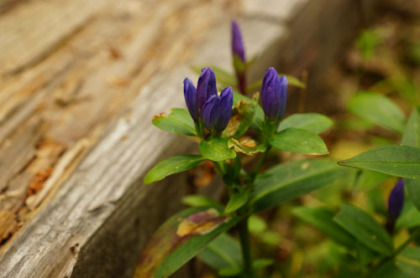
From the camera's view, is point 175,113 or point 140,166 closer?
point 175,113

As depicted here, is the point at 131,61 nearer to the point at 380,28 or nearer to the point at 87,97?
the point at 87,97

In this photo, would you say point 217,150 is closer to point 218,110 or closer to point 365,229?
point 218,110

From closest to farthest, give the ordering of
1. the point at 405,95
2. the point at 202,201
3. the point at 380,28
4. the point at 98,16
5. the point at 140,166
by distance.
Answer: the point at 140,166 → the point at 202,201 → the point at 98,16 → the point at 405,95 → the point at 380,28

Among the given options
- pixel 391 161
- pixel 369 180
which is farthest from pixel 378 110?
pixel 391 161

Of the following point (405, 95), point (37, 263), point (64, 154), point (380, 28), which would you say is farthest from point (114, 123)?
point (380, 28)

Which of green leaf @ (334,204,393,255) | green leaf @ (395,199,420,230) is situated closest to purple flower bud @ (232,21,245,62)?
green leaf @ (334,204,393,255)
